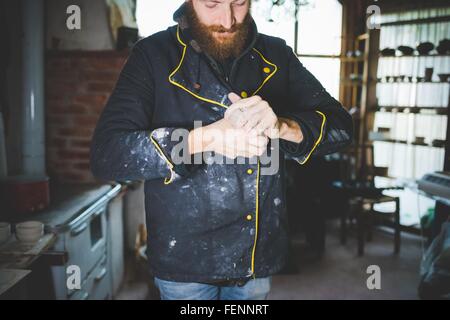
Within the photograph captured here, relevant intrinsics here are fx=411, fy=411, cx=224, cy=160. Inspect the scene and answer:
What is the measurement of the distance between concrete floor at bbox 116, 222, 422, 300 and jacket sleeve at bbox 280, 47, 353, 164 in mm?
1774

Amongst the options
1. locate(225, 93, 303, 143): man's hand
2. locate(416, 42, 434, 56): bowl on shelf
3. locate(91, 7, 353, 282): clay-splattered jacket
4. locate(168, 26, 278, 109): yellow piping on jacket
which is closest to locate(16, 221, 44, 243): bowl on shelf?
locate(91, 7, 353, 282): clay-splattered jacket

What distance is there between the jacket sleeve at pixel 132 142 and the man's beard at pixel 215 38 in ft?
0.76

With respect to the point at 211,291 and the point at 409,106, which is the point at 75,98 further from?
the point at 409,106

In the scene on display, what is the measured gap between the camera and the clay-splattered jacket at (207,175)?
116 cm

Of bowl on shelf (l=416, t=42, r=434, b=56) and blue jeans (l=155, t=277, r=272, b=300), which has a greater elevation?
bowl on shelf (l=416, t=42, r=434, b=56)

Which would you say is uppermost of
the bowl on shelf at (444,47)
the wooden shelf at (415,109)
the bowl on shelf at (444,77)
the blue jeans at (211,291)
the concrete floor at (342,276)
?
the bowl on shelf at (444,47)

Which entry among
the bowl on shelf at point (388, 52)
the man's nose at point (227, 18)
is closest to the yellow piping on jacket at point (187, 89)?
the man's nose at point (227, 18)

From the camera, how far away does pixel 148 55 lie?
3.85ft

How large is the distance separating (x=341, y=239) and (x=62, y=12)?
3.22 m

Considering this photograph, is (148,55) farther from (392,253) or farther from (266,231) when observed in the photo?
(392,253)

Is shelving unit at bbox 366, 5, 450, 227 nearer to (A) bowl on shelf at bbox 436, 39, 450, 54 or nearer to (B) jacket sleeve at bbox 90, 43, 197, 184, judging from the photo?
(A) bowl on shelf at bbox 436, 39, 450, 54

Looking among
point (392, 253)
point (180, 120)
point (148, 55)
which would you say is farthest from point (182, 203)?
point (392, 253)

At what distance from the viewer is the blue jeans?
4.00ft

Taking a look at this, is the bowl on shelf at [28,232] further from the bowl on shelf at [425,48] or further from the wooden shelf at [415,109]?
the bowl on shelf at [425,48]
